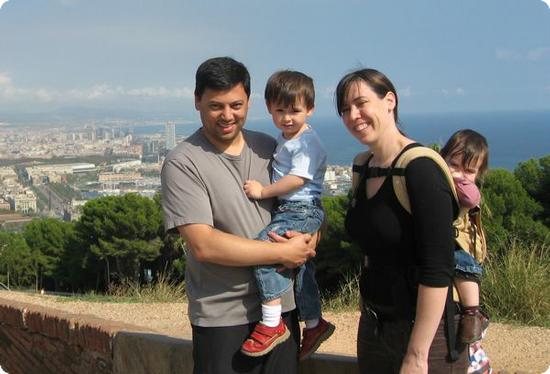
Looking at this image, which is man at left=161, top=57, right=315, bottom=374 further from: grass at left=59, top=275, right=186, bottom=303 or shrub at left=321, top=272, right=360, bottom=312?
grass at left=59, top=275, right=186, bottom=303

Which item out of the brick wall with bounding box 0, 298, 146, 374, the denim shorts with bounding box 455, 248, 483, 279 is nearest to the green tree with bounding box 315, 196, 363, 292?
the brick wall with bounding box 0, 298, 146, 374

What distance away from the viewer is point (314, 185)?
245cm

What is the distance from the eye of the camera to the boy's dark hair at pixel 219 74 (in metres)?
2.17

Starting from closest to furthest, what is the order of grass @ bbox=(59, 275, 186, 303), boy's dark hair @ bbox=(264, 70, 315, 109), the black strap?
the black strap, boy's dark hair @ bbox=(264, 70, 315, 109), grass @ bbox=(59, 275, 186, 303)

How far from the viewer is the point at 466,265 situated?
2.08m

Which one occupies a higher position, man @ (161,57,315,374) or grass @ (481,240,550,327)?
man @ (161,57,315,374)

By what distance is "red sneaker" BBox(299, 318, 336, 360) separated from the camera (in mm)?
2461

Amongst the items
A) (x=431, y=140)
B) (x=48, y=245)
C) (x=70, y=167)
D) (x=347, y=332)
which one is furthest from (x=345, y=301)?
(x=70, y=167)

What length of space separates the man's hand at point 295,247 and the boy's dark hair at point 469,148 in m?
0.64

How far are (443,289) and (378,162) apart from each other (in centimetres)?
43

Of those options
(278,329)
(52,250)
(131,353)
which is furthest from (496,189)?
(52,250)

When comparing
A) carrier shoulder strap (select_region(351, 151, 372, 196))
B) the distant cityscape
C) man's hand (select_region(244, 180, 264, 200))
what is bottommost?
the distant cityscape

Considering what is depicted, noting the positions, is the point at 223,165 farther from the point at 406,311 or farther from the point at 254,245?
the point at 406,311

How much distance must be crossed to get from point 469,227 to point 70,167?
167ft
